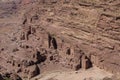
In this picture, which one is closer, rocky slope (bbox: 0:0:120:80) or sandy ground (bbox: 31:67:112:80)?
sandy ground (bbox: 31:67:112:80)

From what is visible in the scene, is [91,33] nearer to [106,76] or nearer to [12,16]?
[106,76]

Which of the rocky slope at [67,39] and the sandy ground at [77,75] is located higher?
the rocky slope at [67,39]

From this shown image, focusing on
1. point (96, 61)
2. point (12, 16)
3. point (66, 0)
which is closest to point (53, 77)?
point (96, 61)

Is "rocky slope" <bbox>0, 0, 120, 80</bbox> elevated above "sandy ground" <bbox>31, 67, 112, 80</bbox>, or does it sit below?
above

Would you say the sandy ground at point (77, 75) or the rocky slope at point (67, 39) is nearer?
the sandy ground at point (77, 75)

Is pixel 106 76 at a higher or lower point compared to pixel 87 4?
lower
